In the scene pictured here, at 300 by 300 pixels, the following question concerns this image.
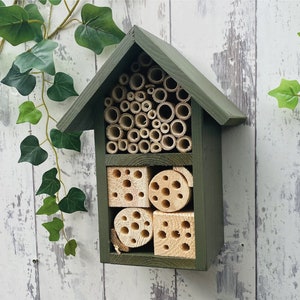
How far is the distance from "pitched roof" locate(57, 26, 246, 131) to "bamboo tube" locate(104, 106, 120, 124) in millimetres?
24

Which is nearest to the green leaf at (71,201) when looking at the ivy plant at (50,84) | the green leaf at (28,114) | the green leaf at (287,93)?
the ivy plant at (50,84)

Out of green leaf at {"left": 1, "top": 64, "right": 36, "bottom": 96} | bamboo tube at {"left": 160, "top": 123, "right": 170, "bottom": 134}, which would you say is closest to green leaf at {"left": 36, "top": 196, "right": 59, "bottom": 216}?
green leaf at {"left": 1, "top": 64, "right": 36, "bottom": 96}

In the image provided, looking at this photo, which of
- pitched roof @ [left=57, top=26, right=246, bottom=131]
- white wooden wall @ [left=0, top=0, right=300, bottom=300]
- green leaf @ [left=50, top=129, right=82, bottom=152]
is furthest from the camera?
green leaf @ [left=50, top=129, right=82, bottom=152]

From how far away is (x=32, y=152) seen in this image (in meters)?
0.85

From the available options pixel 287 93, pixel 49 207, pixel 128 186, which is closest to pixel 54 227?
pixel 49 207

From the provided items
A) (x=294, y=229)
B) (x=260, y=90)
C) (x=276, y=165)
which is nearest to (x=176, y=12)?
(x=260, y=90)

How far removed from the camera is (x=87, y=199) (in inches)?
33.8

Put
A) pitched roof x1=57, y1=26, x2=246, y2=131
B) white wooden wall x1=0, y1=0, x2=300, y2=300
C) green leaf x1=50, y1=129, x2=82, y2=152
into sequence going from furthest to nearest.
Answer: green leaf x1=50, y1=129, x2=82, y2=152
white wooden wall x1=0, y1=0, x2=300, y2=300
pitched roof x1=57, y1=26, x2=246, y2=131

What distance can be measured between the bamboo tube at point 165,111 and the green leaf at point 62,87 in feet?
0.81

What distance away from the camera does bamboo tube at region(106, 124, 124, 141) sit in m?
0.67

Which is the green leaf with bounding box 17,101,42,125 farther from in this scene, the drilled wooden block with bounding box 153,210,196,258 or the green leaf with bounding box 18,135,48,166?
the drilled wooden block with bounding box 153,210,196,258

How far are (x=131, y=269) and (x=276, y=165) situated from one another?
1.13 feet

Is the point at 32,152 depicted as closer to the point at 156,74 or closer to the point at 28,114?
the point at 28,114

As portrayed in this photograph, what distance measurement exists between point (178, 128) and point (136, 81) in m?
0.10
